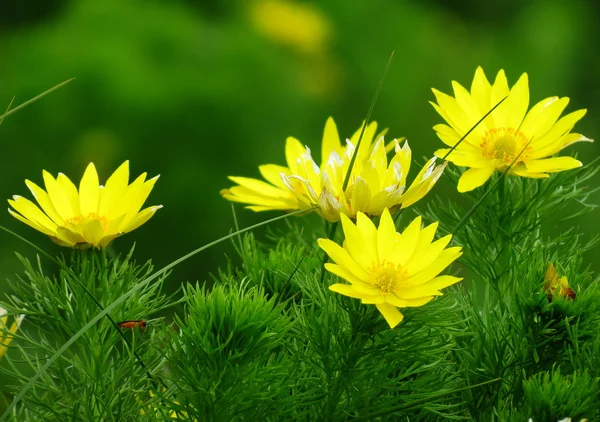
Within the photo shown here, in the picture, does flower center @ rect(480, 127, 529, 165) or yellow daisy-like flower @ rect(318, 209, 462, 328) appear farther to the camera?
flower center @ rect(480, 127, 529, 165)

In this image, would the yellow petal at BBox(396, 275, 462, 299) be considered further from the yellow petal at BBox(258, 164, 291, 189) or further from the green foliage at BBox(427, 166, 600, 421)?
the yellow petal at BBox(258, 164, 291, 189)

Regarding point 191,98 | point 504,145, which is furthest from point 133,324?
point 191,98

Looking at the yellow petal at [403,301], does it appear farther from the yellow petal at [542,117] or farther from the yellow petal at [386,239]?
Result: the yellow petal at [542,117]

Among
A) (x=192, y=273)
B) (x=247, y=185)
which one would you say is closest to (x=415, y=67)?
(x=192, y=273)

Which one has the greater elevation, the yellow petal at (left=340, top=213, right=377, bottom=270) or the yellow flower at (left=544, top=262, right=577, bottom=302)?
the yellow flower at (left=544, top=262, right=577, bottom=302)

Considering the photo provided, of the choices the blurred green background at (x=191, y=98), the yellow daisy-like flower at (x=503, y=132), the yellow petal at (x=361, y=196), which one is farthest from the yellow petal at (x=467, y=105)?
the blurred green background at (x=191, y=98)

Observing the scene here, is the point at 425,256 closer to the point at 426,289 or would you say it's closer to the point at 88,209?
the point at 426,289

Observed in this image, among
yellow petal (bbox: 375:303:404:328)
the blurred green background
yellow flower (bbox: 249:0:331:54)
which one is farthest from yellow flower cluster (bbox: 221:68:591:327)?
yellow flower (bbox: 249:0:331:54)
